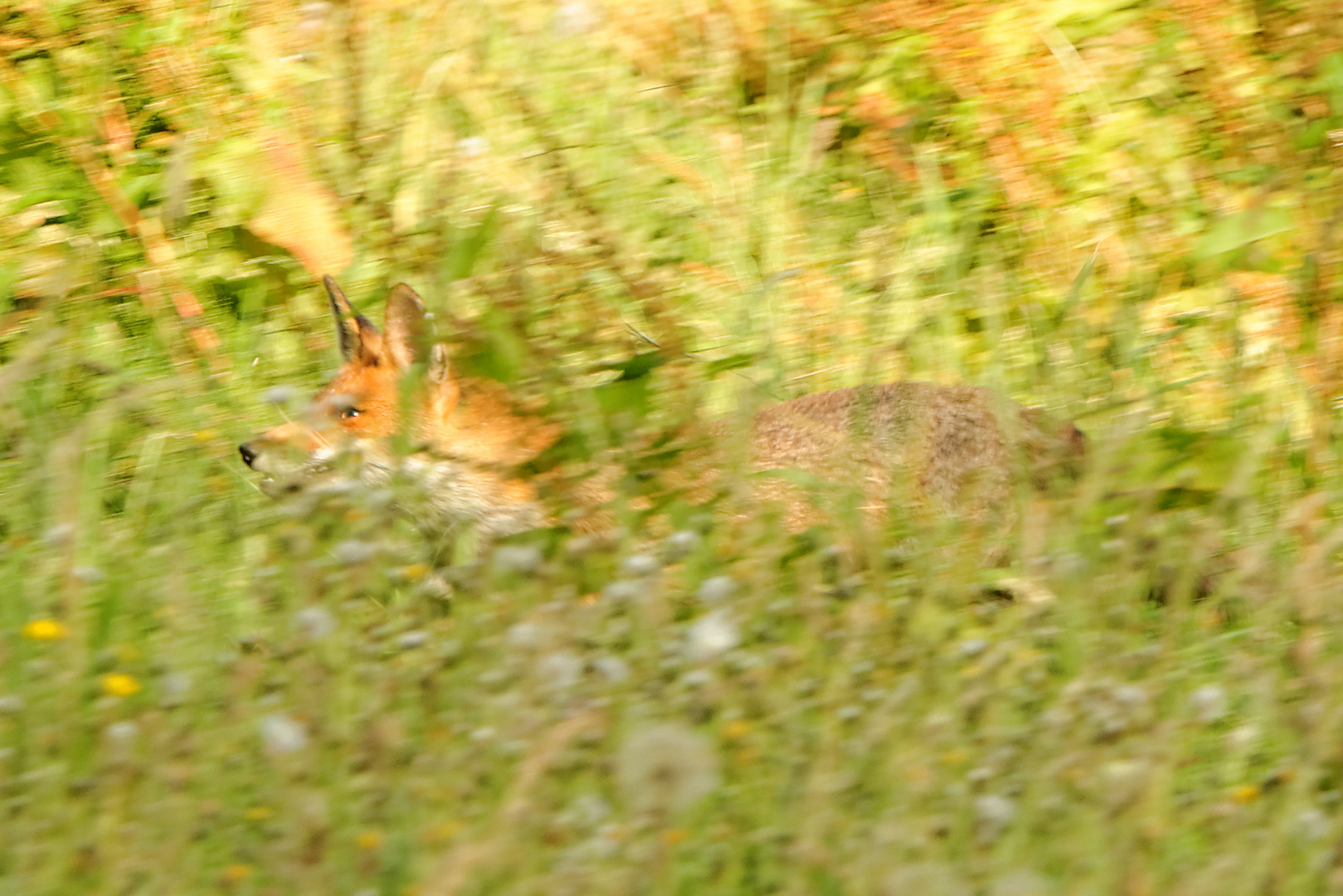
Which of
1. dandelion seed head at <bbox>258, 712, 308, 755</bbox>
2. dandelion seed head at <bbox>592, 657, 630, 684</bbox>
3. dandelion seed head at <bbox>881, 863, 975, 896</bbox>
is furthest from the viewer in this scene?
dandelion seed head at <bbox>592, 657, 630, 684</bbox>

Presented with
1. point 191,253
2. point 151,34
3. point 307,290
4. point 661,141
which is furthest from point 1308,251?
point 151,34

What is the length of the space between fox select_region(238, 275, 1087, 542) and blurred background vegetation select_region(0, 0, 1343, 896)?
16cm

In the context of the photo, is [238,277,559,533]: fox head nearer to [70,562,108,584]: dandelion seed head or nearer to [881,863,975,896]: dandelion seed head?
[70,562,108,584]: dandelion seed head

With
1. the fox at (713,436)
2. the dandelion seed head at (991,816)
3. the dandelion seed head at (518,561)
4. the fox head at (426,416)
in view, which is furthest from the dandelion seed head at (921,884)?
the fox head at (426,416)

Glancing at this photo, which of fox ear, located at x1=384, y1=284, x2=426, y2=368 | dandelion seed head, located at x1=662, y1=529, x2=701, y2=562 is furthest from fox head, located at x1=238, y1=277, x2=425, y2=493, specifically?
dandelion seed head, located at x1=662, y1=529, x2=701, y2=562

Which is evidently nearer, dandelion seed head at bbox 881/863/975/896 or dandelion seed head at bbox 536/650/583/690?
dandelion seed head at bbox 881/863/975/896

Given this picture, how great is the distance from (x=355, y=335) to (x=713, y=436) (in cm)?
134

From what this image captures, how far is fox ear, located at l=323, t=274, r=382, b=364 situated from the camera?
4.11 meters

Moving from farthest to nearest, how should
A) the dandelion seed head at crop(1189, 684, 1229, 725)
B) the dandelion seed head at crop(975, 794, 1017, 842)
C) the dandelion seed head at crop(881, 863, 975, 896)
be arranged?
1. the dandelion seed head at crop(1189, 684, 1229, 725)
2. the dandelion seed head at crop(975, 794, 1017, 842)
3. the dandelion seed head at crop(881, 863, 975, 896)

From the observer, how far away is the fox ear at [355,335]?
4109 mm

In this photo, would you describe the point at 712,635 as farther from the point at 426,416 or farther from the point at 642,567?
the point at 426,416

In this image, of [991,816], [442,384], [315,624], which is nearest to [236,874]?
[315,624]

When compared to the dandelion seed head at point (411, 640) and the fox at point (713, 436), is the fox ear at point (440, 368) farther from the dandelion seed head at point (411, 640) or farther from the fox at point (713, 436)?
the dandelion seed head at point (411, 640)

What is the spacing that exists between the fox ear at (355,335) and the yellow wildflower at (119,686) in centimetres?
188
